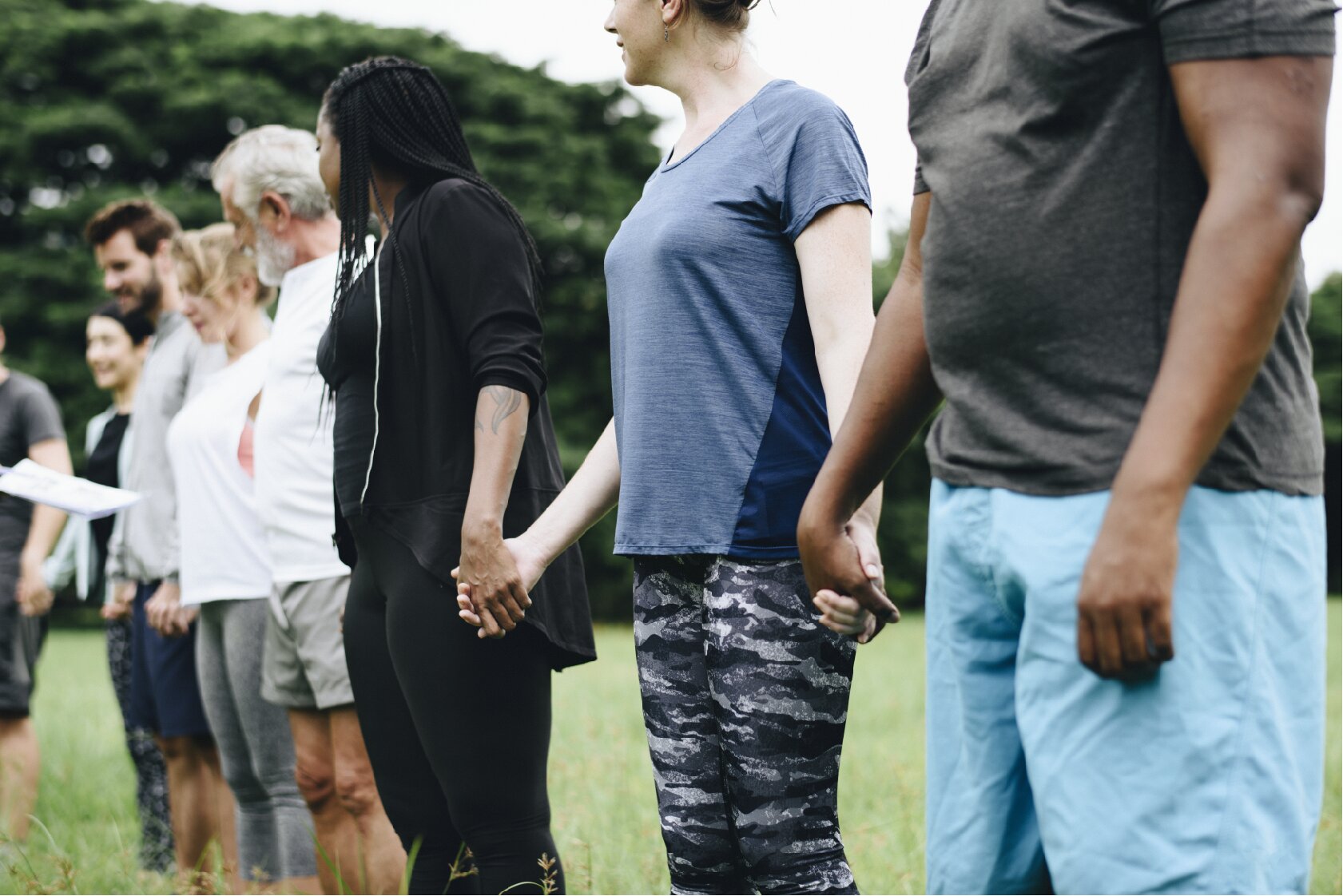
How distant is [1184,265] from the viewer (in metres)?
1.29

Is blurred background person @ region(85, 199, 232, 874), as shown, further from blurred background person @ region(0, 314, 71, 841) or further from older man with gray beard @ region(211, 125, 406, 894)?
older man with gray beard @ region(211, 125, 406, 894)

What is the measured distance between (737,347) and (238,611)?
2174mm

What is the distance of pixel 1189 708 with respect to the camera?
1.27m

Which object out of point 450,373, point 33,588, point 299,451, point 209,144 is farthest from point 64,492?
point 209,144

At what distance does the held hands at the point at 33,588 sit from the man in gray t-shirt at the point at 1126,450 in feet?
15.3

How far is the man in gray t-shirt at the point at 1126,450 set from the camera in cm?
125

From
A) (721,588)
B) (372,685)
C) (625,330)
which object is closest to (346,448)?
(372,685)

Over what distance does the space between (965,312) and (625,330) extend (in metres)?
0.84

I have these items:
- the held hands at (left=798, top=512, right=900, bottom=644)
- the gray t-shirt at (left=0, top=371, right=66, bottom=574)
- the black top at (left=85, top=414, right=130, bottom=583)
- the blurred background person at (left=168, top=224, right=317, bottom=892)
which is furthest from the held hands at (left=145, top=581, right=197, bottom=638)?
the held hands at (left=798, top=512, right=900, bottom=644)

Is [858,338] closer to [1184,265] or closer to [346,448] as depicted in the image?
[1184,265]

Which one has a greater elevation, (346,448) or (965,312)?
(965,312)

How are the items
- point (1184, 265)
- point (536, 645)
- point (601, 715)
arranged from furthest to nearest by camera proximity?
1. point (601, 715)
2. point (536, 645)
3. point (1184, 265)

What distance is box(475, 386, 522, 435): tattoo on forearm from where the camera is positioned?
2582 mm

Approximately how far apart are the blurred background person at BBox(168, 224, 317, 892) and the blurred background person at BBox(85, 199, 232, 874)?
389mm
